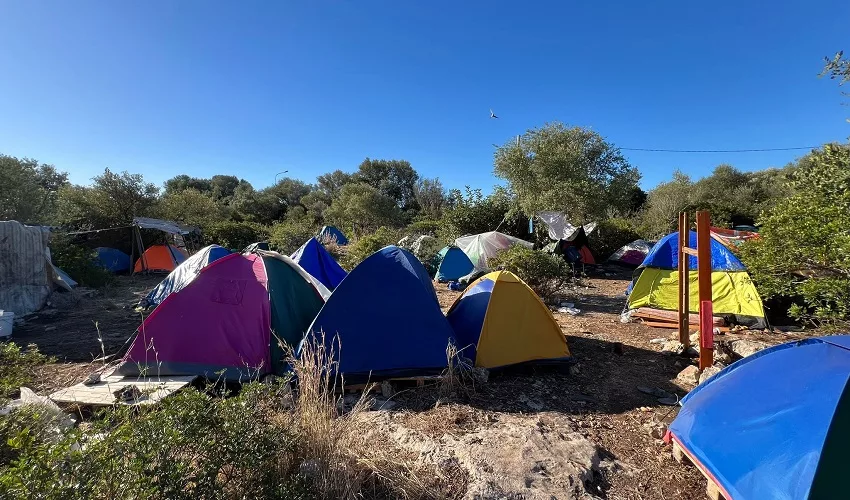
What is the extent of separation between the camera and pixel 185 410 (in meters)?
2.08

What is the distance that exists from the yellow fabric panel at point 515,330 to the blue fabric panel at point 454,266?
7.48 metres

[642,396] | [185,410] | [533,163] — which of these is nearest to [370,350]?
[185,410]

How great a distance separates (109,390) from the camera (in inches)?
157

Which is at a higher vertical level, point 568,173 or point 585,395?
point 568,173

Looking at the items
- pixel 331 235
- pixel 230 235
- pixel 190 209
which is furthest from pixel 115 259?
pixel 331 235

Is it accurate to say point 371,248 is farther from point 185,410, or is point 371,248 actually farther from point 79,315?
point 185,410

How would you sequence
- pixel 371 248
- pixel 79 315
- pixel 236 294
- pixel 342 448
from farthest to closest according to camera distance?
1. pixel 371 248
2. pixel 79 315
3. pixel 236 294
4. pixel 342 448

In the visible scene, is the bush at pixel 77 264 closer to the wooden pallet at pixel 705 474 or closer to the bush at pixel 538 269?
the bush at pixel 538 269

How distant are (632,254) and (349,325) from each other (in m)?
14.5

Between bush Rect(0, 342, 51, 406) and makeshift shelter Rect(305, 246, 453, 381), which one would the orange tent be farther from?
makeshift shelter Rect(305, 246, 453, 381)

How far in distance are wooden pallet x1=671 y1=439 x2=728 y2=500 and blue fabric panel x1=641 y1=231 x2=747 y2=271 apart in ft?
17.4

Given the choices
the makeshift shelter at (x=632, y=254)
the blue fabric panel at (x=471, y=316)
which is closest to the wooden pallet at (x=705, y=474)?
the blue fabric panel at (x=471, y=316)

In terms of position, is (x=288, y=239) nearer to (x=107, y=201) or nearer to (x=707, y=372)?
(x=107, y=201)

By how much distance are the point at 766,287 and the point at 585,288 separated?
7567 mm
